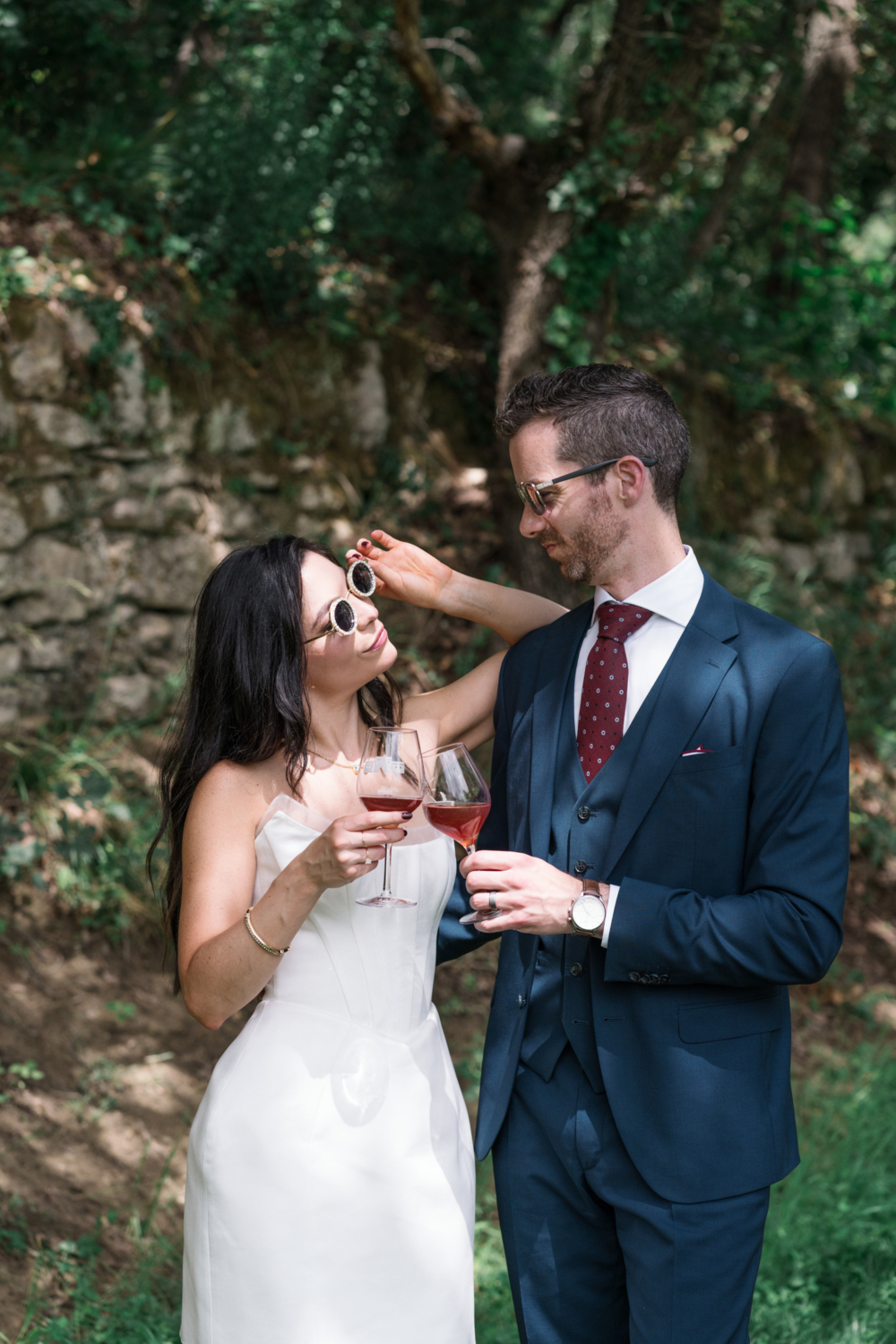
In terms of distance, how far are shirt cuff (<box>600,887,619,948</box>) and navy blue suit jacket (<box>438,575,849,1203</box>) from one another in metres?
0.01

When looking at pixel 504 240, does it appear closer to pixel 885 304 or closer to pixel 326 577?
pixel 885 304

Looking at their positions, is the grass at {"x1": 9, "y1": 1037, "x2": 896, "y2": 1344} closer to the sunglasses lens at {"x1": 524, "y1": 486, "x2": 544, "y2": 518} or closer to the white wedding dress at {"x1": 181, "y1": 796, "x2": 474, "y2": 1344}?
the white wedding dress at {"x1": 181, "y1": 796, "x2": 474, "y2": 1344}

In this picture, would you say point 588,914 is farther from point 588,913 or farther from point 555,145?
point 555,145

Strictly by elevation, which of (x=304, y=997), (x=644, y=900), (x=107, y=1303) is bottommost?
(x=107, y=1303)

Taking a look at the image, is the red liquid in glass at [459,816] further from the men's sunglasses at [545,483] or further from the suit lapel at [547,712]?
the men's sunglasses at [545,483]

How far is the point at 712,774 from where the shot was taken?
2.17 m

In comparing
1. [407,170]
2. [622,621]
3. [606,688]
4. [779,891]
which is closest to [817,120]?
[407,170]

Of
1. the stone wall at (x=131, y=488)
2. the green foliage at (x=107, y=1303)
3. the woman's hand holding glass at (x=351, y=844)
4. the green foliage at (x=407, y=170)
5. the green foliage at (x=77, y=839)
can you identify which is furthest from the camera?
the green foliage at (x=407, y=170)

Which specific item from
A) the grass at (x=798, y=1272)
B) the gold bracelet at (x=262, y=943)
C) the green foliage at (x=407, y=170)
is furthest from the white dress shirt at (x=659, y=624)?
A: the green foliage at (x=407, y=170)

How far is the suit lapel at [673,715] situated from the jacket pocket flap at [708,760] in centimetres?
2

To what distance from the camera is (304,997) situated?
233cm

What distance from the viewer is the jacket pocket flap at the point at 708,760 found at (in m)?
2.16

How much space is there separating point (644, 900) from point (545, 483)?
905 millimetres

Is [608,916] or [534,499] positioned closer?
[608,916]
